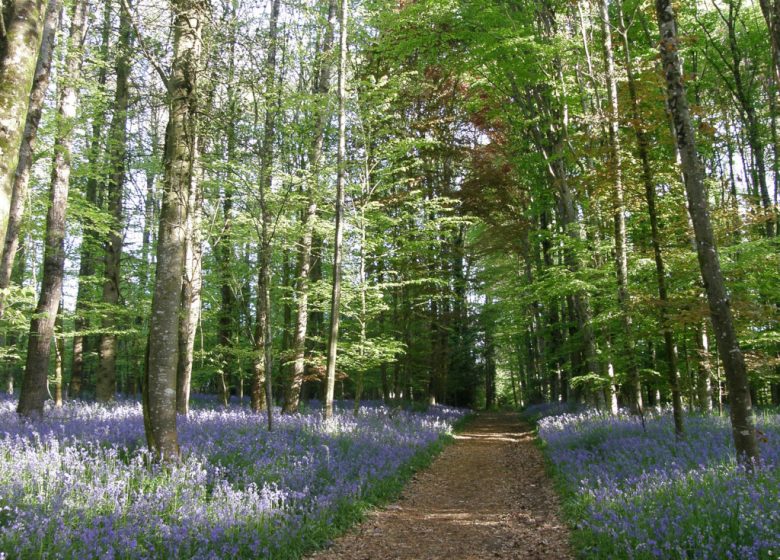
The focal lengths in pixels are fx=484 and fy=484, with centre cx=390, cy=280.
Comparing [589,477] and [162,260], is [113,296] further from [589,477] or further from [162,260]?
[589,477]

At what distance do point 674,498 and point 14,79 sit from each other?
22.8ft

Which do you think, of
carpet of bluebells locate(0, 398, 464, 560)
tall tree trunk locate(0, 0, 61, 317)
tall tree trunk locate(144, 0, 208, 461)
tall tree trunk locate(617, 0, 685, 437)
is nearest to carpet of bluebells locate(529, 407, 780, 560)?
tall tree trunk locate(617, 0, 685, 437)

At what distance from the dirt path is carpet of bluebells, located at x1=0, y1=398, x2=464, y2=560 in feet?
1.78

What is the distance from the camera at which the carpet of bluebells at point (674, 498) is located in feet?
13.4

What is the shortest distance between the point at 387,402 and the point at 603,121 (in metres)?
16.4

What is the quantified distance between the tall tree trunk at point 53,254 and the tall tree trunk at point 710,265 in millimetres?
11728

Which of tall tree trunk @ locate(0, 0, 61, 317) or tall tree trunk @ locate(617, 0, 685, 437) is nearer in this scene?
tall tree trunk @ locate(617, 0, 685, 437)

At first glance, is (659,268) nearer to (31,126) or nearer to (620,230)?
(620,230)

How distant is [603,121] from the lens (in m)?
10.5

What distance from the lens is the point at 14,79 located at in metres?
3.33

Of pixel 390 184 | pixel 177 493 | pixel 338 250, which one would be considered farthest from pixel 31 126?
pixel 390 184

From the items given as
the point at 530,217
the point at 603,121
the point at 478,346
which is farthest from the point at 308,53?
the point at 478,346

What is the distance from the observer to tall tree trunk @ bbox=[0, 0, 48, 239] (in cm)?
318

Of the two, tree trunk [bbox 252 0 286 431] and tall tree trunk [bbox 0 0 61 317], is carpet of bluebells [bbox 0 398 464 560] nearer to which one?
tree trunk [bbox 252 0 286 431]
